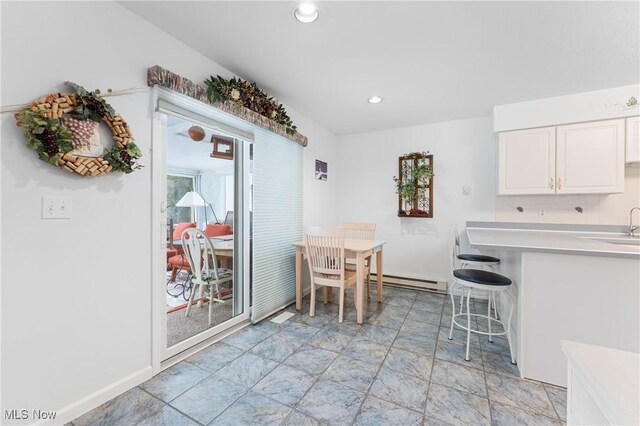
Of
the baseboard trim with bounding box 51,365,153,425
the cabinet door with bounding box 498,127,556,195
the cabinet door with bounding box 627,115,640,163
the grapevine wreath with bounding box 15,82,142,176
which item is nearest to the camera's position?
the grapevine wreath with bounding box 15,82,142,176

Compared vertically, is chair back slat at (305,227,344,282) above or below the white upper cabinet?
below

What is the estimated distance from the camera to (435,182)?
3.90m

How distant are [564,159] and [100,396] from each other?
4482 millimetres

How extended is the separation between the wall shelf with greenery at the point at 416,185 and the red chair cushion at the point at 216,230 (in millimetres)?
2580

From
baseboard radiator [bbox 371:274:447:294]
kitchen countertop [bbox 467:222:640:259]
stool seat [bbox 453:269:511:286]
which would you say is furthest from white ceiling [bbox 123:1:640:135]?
baseboard radiator [bbox 371:274:447:294]

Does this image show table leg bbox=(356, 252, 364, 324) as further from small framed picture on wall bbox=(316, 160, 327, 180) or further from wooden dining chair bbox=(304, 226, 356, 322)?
Answer: small framed picture on wall bbox=(316, 160, 327, 180)

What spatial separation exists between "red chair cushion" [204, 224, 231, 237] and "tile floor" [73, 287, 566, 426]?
1700mm

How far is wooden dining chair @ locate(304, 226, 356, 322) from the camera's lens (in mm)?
2744

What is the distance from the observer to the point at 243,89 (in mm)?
2475

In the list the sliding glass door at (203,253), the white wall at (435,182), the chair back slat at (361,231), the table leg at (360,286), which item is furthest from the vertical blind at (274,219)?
the white wall at (435,182)

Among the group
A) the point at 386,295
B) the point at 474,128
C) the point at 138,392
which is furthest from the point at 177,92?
the point at 474,128

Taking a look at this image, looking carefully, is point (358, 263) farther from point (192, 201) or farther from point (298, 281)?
point (192, 201)

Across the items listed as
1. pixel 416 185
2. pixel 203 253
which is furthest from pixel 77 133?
pixel 416 185

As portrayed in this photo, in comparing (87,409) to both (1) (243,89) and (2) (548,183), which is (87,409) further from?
(2) (548,183)
